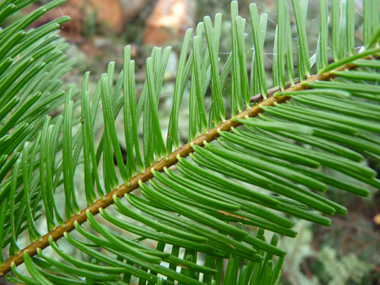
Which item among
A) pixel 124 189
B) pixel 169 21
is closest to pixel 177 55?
pixel 169 21

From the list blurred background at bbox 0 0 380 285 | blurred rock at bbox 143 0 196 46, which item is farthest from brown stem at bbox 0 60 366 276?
blurred rock at bbox 143 0 196 46

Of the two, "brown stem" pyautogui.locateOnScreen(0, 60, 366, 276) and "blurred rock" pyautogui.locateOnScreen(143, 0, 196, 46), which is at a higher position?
"blurred rock" pyautogui.locateOnScreen(143, 0, 196, 46)

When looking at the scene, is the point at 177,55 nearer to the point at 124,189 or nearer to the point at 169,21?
the point at 169,21

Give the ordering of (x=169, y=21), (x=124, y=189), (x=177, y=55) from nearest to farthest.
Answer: (x=124, y=189) → (x=177, y=55) → (x=169, y=21)

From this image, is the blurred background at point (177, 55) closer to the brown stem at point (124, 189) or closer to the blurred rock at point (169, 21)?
the blurred rock at point (169, 21)

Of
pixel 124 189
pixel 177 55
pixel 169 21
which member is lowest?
pixel 124 189

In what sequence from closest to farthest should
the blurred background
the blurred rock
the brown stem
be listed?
1. the brown stem
2. the blurred background
3. the blurred rock

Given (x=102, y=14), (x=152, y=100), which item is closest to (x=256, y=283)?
(x=152, y=100)

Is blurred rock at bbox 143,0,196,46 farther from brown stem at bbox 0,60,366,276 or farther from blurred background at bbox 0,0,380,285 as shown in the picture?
brown stem at bbox 0,60,366,276
